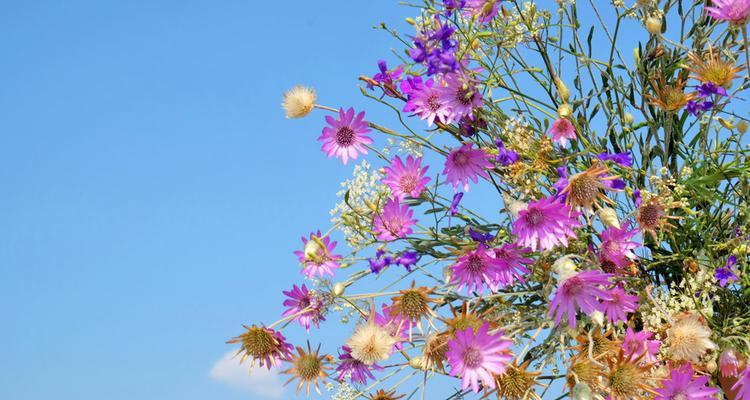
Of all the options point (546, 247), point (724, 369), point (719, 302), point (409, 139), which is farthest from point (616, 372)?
point (409, 139)

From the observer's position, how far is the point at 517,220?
69.7 inches

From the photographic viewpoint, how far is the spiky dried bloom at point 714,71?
6.27 ft

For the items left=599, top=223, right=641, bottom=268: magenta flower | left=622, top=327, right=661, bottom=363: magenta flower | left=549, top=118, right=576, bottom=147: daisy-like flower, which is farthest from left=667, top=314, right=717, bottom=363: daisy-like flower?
left=549, top=118, right=576, bottom=147: daisy-like flower

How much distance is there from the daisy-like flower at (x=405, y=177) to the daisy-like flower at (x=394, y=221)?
0.12 feet

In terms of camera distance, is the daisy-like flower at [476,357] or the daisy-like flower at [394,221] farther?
the daisy-like flower at [394,221]

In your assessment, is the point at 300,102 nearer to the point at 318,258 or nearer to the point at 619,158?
the point at 318,258

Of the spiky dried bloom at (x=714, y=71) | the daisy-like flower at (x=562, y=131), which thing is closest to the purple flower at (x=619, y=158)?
the daisy-like flower at (x=562, y=131)

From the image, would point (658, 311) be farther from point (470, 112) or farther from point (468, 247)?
point (470, 112)

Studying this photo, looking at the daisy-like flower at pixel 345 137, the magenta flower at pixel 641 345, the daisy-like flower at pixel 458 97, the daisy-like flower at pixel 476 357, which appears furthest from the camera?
the daisy-like flower at pixel 345 137

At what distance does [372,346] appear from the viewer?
1761mm

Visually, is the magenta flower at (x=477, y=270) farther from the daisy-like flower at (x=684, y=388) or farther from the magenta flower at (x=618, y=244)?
the daisy-like flower at (x=684, y=388)

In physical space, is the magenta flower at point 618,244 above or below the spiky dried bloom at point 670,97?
below

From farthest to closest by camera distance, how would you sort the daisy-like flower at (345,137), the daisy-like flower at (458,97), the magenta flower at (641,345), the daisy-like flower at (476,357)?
the daisy-like flower at (345,137)
the daisy-like flower at (458,97)
the magenta flower at (641,345)
the daisy-like flower at (476,357)

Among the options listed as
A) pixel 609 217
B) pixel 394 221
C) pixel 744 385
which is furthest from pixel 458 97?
pixel 744 385
